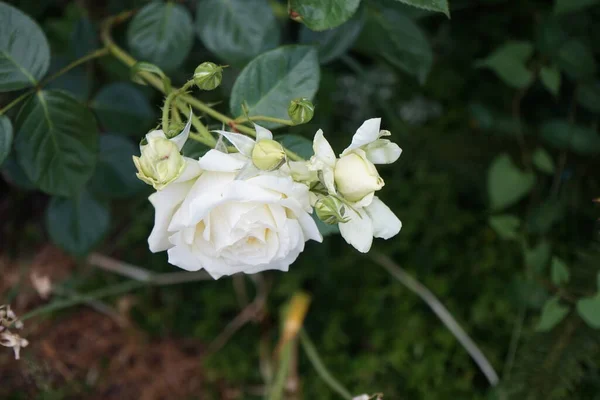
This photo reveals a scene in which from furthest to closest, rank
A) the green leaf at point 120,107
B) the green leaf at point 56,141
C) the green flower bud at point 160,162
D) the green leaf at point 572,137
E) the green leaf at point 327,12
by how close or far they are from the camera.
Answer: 1. the green leaf at point 572,137
2. the green leaf at point 120,107
3. the green leaf at point 56,141
4. the green leaf at point 327,12
5. the green flower bud at point 160,162

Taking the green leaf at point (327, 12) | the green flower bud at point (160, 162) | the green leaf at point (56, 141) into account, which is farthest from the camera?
the green leaf at point (56, 141)

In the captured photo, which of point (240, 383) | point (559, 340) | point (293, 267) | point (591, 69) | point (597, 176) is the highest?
point (591, 69)

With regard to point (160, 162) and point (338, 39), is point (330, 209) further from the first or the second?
point (338, 39)

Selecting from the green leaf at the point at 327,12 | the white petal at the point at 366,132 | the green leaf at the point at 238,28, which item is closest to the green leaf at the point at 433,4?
the green leaf at the point at 327,12

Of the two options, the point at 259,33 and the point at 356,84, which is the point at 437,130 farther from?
the point at 259,33

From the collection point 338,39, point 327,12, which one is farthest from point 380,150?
point 338,39

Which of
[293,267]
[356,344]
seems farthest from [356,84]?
[356,344]

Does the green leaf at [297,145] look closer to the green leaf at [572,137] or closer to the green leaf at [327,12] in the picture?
the green leaf at [327,12]
